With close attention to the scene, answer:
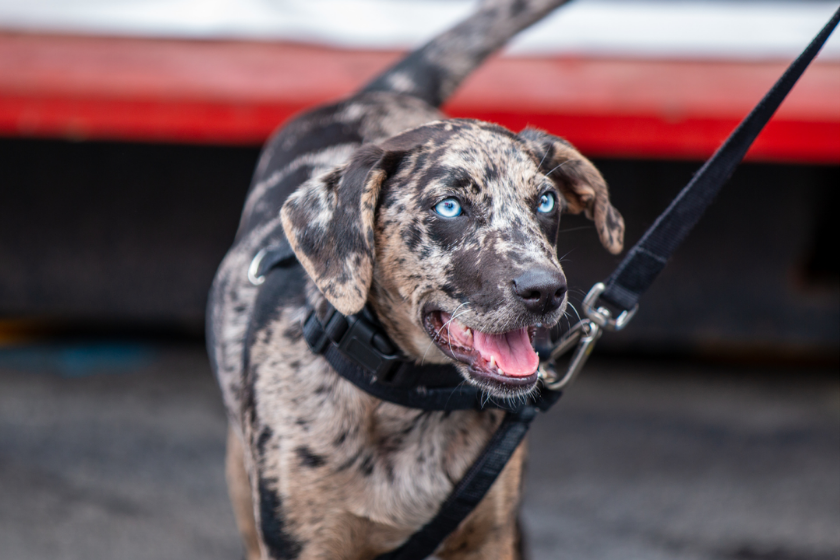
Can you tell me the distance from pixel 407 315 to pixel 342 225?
265mm

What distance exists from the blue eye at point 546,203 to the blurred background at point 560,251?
1596 millimetres

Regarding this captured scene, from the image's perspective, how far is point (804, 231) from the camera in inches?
180

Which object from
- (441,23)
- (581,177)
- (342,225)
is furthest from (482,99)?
(342,225)

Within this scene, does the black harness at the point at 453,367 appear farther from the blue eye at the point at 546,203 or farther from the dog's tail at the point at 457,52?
the dog's tail at the point at 457,52

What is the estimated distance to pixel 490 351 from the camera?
185 centimetres

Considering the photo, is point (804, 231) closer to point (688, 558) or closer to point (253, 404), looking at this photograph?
point (688, 558)

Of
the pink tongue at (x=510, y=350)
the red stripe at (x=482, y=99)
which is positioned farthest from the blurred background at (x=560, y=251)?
the pink tongue at (x=510, y=350)

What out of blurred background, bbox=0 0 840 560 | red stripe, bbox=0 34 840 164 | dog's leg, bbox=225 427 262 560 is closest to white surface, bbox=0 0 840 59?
blurred background, bbox=0 0 840 560

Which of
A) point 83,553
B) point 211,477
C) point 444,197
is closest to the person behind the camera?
point 444,197

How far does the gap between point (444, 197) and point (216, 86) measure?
2.49 m

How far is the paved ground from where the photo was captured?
10.2ft

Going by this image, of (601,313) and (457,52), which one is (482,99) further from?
(601,313)

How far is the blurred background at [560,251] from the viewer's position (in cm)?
336

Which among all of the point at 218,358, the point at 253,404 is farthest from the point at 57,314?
the point at 253,404
